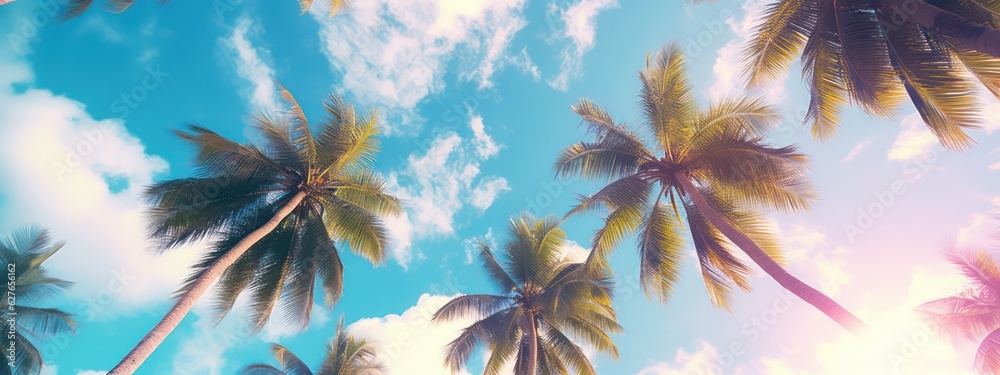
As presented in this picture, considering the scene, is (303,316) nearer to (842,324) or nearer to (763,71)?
(842,324)

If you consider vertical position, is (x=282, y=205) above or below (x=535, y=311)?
above

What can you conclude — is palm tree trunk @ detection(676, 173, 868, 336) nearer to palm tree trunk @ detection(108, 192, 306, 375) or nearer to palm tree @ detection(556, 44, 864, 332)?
palm tree @ detection(556, 44, 864, 332)

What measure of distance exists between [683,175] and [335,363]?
709 inches

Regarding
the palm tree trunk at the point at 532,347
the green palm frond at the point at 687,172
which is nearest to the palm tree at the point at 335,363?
the palm tree trunk at the point at 532,347

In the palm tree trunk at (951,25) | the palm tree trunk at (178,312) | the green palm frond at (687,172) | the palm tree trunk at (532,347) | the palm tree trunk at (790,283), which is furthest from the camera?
the palm tree trunk at (532,347)

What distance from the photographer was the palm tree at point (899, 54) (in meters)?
8.05

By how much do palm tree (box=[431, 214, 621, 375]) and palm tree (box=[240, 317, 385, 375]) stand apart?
685cm

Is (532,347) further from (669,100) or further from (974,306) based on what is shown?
(974,306)

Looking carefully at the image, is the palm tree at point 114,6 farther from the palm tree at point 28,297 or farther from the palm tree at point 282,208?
the palm tree at point 28,297

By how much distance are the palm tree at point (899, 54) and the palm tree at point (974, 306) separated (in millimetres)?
10215

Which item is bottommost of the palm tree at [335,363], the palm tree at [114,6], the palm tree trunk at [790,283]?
the palm tree trunk at [790,283]

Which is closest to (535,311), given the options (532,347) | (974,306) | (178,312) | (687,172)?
(532,347)

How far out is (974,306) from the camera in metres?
15.5

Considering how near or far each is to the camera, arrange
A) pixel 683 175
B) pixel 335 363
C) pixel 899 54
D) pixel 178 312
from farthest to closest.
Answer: pixel 335 363
pixel 683 175
pixel 178 312
pixel 899 54
